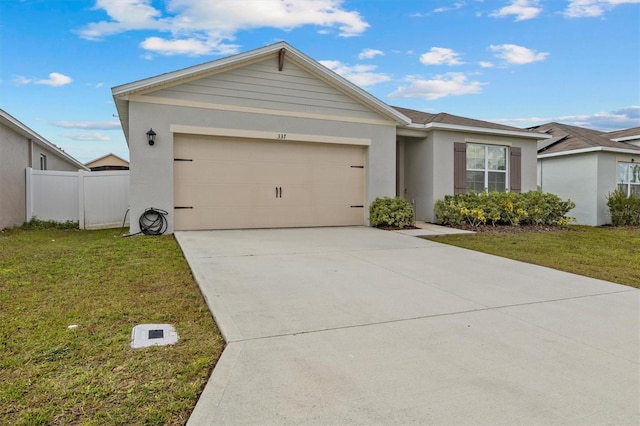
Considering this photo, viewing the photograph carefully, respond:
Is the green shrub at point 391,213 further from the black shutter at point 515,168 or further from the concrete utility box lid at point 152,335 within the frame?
the concrete utility box lid at point 152,335

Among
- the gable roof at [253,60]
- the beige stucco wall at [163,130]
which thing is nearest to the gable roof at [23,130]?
the gable roof at [253,60]

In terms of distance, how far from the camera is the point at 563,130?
16.9 m

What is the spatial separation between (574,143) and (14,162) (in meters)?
18.7

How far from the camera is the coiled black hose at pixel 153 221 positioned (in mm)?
8836

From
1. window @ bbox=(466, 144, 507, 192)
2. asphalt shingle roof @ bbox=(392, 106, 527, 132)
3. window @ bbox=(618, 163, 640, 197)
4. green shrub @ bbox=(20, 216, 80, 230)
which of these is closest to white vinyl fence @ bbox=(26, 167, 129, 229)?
green shrub @ bbox=(20, 216, 80, 230)

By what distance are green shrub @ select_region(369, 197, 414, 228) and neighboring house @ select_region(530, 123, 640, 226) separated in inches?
311

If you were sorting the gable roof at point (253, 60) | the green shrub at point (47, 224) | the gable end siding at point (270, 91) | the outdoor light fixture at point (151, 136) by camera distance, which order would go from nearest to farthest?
the gable roof at point (253, 60), the outdoor light fixture at point (151, 136), the gable end siding at point (270, 91), the green shrub at point (47, 224)

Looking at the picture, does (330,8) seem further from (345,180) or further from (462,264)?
(462,264)

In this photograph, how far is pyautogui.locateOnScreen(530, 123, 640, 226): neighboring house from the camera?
14359 mm

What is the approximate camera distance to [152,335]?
10.4 ft

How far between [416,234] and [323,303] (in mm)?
5951

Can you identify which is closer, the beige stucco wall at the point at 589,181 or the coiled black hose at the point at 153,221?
the coiled black hose at the point at 153,221

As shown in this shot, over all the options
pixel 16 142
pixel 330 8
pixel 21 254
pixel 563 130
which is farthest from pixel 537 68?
pixel 16 142

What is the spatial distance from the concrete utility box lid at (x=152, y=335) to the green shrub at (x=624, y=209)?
15.5 m
